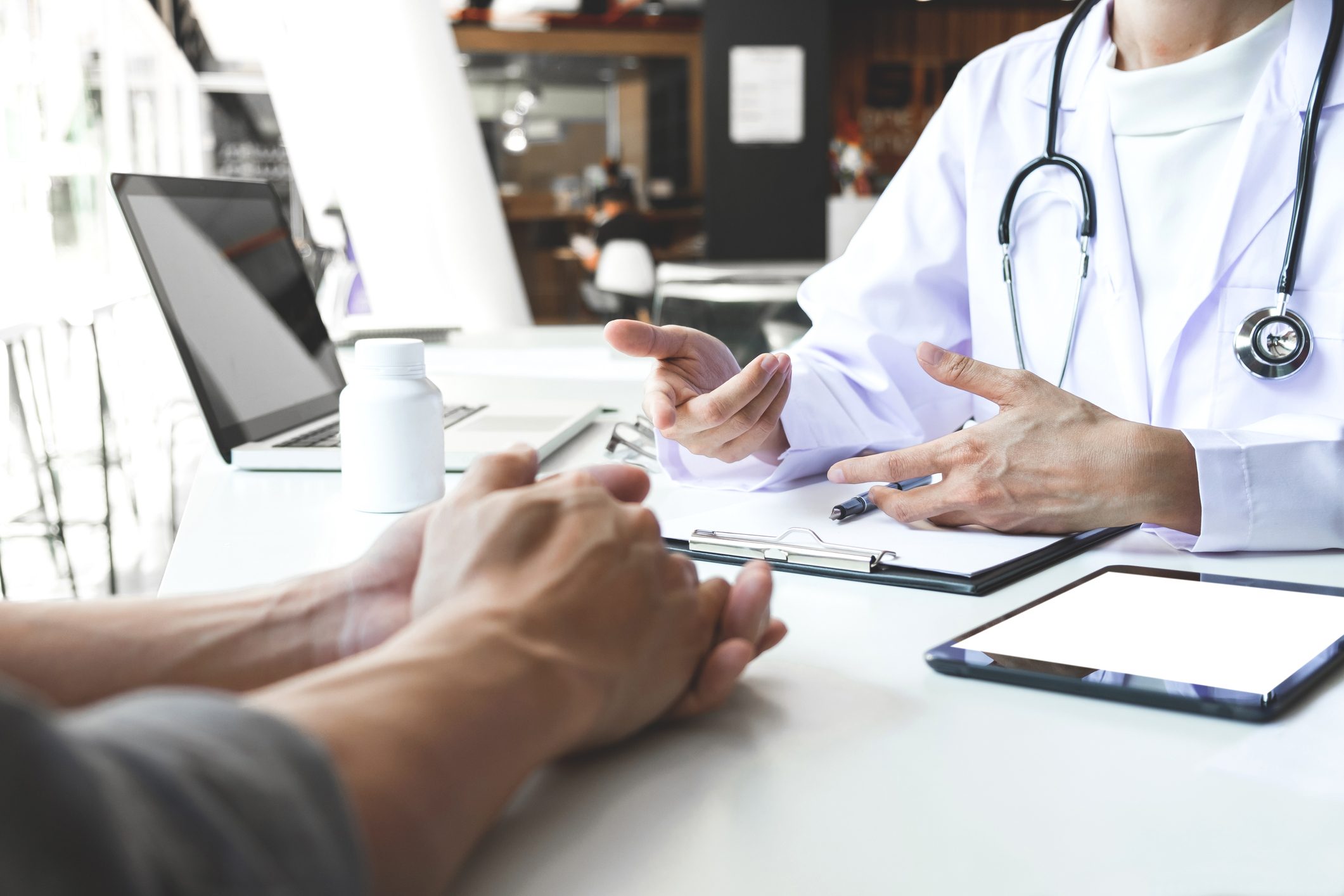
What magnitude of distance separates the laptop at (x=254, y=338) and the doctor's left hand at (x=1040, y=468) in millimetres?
358

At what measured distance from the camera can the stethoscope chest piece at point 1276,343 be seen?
1072 millimetres

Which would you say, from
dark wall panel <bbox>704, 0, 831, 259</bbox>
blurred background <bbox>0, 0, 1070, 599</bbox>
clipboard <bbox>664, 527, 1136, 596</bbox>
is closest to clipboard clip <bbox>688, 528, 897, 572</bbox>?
clipboard <bbox>664, 527, 1136, 596</bbox>

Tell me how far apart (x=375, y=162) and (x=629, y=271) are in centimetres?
281

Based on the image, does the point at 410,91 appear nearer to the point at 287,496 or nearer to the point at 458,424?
the point at 458,424

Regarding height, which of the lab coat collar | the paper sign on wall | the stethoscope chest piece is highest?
the paper sign on wall

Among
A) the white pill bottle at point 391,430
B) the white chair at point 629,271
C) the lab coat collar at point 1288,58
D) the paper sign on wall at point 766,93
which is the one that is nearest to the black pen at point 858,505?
the white pill bottle at point 391,430

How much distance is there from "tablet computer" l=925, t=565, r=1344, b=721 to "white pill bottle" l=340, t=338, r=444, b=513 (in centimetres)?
50

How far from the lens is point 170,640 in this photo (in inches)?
20.1

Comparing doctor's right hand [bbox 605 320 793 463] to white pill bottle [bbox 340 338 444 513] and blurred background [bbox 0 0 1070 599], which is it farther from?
blurred background [bbox 0 0 1070 599]

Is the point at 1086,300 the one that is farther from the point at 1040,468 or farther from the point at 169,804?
the point at 169,804

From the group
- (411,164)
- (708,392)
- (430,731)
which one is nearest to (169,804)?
(430,731)

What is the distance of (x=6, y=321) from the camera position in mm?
2613

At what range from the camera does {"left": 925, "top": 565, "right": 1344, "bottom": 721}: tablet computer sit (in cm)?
54

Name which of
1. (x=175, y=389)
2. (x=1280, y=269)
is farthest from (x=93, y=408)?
(x=1280, y=269)
